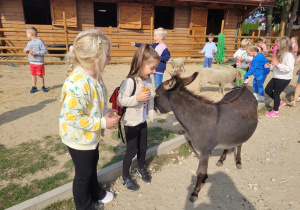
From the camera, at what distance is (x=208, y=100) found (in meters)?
2.86

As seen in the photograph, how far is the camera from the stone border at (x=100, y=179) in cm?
246

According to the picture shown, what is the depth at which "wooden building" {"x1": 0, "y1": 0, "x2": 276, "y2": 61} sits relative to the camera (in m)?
12.6

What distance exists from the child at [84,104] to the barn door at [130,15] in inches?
506

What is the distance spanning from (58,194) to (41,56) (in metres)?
5.55

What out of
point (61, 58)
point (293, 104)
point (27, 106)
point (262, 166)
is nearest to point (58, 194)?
point (262, 166)

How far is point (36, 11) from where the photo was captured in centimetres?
1541

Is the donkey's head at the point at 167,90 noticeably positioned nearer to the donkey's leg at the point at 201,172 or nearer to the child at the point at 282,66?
the donkey's leg at the point at 201,172

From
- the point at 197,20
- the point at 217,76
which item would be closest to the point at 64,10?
the point at 197,20

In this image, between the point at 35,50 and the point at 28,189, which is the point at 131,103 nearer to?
the point at 28,189

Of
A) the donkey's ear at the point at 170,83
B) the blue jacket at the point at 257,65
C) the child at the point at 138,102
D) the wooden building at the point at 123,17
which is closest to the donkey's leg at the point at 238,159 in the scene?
the child at the point at 138,102

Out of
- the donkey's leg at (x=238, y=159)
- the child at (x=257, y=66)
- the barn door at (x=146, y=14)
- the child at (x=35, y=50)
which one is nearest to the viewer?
the donkey's leg at (x=238, y=159)

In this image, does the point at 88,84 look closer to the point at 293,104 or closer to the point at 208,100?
the point at 208,100

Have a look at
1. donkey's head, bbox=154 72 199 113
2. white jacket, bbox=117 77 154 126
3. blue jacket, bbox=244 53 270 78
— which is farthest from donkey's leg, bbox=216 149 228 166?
blue jacket, bbox=244 53 270 78

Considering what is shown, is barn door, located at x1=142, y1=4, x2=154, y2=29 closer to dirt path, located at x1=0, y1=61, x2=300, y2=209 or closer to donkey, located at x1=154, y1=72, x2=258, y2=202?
dirt path, located at x1=0, y1=61, x2=300, y2=209
